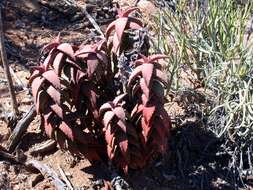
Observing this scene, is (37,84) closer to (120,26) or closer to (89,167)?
(120,26)

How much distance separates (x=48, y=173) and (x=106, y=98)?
20.3 inches

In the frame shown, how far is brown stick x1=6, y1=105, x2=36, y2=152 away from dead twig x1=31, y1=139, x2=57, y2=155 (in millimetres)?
112

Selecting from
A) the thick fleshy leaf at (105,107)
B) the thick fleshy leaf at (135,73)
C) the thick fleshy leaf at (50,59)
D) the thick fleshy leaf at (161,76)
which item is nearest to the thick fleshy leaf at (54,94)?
the thick fleshy leaf at (50,59)

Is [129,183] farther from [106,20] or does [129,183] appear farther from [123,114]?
[106,20]

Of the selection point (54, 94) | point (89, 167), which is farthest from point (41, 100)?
point (89, 167)

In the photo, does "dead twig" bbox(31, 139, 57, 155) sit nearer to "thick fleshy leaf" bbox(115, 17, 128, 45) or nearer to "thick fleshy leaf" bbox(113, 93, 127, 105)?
"thick fleshy leaf" bbox(113, 93, 127, 105)

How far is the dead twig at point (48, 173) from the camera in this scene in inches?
→ 123

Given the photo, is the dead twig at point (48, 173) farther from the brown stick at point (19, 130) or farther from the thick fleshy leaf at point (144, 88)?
the thick fleshy leaf at point (144, 88)

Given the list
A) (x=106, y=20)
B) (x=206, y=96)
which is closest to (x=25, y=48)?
(x=106, y=20)

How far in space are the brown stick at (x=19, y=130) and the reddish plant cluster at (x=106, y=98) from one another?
262mm

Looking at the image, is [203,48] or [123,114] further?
[203,48]

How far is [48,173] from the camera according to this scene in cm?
319

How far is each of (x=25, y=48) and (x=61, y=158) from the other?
1.09m

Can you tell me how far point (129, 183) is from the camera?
320 centimetres
